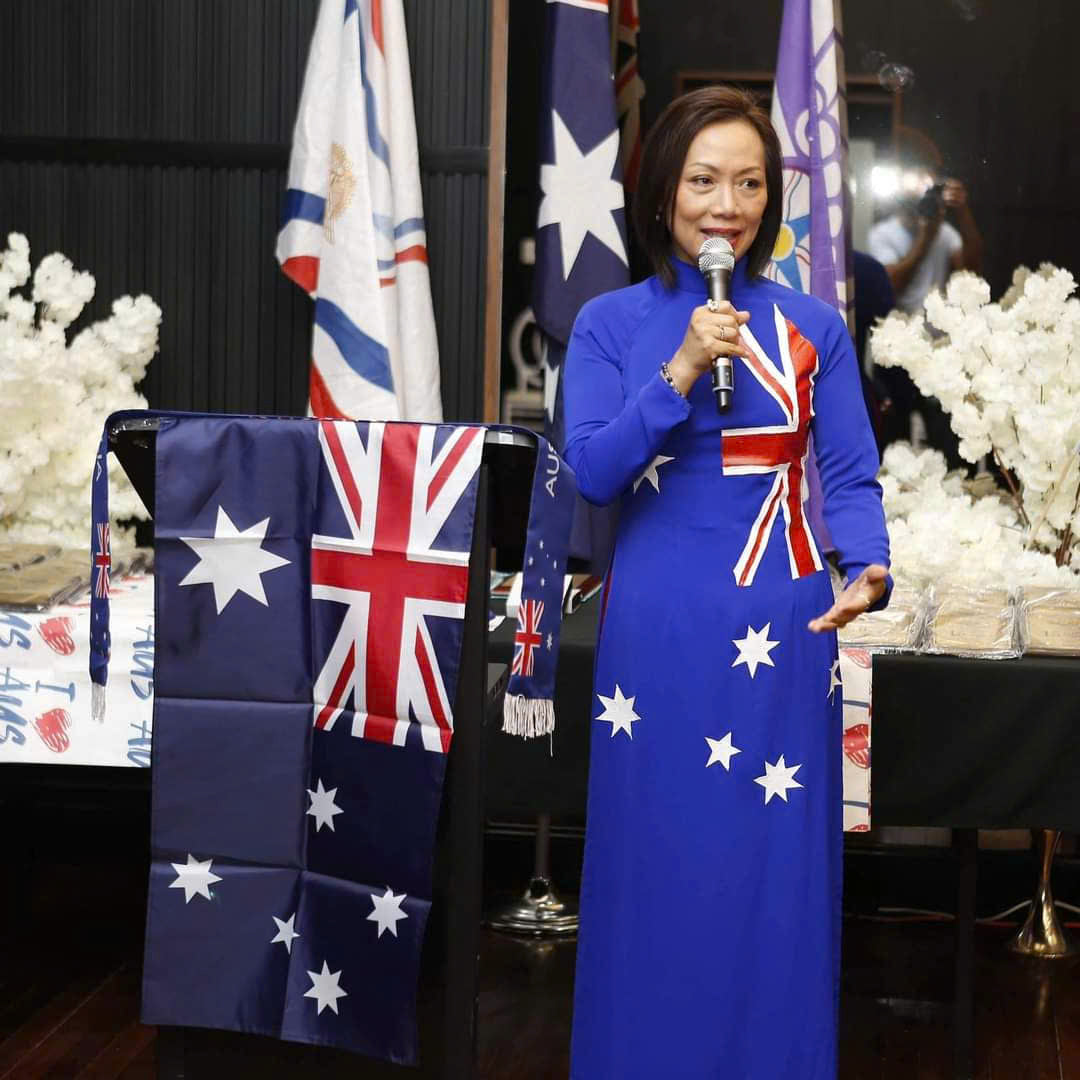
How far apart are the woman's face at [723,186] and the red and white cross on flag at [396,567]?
48cm

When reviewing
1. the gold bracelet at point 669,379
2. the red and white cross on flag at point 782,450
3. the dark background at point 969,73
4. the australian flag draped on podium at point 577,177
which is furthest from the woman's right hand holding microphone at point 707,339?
the dark background at point 969,73

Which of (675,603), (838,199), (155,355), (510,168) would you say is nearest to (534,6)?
(510,168)

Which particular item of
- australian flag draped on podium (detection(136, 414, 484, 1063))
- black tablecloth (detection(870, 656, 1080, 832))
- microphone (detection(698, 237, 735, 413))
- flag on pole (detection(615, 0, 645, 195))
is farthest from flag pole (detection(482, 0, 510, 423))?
australian flag draped on podium (detection(136, 414, 484, 1063))

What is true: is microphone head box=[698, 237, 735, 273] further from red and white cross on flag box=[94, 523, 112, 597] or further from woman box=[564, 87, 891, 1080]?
red and white cross on flag box=[94, 523, 112, 597]

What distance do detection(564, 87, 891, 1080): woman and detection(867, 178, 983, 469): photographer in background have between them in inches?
60.7

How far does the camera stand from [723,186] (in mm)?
1803

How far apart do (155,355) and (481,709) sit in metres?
1.98

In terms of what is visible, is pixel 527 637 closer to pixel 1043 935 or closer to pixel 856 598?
pixel 856 598

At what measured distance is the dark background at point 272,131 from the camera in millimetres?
3166

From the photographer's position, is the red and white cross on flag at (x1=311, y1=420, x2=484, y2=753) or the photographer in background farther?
the photographer in background

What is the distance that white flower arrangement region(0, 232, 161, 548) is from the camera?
2693mm

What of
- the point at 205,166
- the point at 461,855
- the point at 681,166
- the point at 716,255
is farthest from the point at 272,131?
the point at 461,855

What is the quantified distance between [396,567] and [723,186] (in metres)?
0.64

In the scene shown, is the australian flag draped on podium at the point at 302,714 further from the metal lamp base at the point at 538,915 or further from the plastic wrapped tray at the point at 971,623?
the metal lamp base at the point at 538,915
